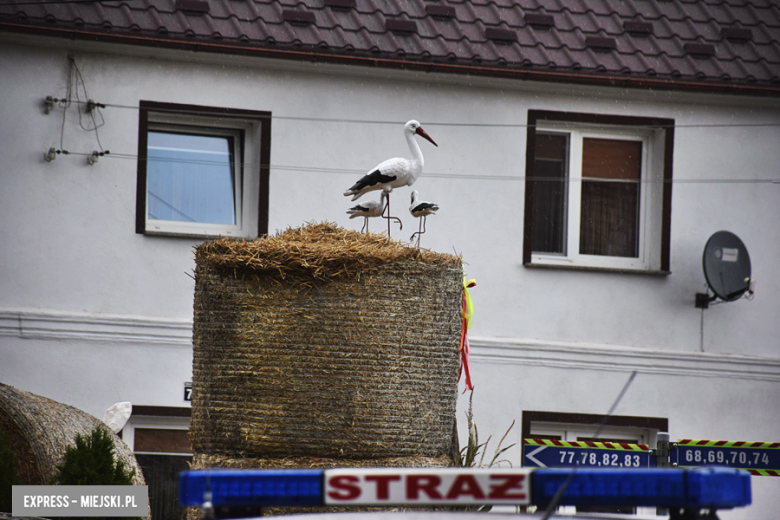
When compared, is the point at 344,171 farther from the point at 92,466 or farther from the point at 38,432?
the point at 92,466

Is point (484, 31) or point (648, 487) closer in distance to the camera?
point (648, 487)

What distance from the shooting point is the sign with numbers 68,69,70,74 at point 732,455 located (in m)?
6.07

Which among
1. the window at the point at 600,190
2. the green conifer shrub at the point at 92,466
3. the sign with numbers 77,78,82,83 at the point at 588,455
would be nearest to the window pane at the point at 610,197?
the window at the point at 600,190

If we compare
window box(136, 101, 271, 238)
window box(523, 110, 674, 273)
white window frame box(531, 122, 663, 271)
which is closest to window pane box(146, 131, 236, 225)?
window box(136, 101, 271, 238)

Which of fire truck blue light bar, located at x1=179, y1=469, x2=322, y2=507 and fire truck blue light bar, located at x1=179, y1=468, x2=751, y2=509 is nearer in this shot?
fire truck blue light bar, located at x1=179, y1=468, x2=751, y2=509

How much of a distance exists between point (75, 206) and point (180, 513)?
2.70 metres

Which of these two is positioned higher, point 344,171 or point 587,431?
point 344,171

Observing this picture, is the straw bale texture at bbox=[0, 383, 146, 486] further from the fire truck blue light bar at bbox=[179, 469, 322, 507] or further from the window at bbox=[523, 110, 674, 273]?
the window at bbox=[523, 110, 674, 273]

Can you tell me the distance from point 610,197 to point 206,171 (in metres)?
3.79

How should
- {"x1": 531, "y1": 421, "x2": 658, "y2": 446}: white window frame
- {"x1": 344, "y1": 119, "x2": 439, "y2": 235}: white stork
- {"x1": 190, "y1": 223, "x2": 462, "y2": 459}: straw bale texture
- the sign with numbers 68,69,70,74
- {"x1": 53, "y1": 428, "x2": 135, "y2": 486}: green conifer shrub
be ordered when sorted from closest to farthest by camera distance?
{"x1": 190, "y1": 223, "x2": 462, "y2": 459}: straw bale texture < {"x1": 53, "y1": 428, "x2": 135, "y2": 486}: green conifer shrub < {"x1": 344, "y1": 119, "x2": 439, "y2": 235}: white stork < the sign with numbers 68,69,70,74 < {"x1": 531, "y1": 421, "x2": 658, "y2": 446}: white window frame

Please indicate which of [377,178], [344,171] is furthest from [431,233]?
[377,178]

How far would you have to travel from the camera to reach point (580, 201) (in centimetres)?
905

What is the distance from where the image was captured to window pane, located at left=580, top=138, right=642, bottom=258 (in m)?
9.09

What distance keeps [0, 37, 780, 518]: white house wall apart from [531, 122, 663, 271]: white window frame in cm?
21
